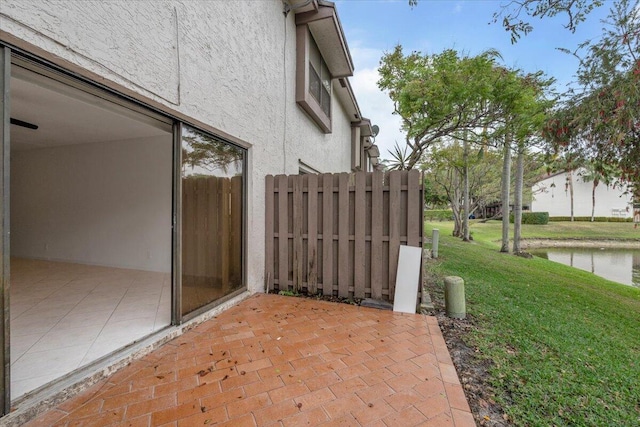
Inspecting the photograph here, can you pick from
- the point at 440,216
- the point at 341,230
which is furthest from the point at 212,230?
the point at 440,216

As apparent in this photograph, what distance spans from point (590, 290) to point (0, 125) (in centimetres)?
1075

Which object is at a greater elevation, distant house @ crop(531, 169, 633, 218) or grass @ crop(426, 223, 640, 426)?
distant house @ crop(531, 169, 633, 218)

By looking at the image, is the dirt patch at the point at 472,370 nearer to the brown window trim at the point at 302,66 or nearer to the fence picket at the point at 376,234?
the fence picket at the point at 376,234

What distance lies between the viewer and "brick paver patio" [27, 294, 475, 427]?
2002 mm

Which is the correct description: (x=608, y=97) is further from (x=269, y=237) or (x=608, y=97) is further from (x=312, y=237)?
(x=269, y=237)

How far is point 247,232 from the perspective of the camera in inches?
180

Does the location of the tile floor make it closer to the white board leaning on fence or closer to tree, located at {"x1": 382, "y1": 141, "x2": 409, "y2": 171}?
the white board leaning on fence

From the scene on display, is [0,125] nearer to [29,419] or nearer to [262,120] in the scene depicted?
[29,419]

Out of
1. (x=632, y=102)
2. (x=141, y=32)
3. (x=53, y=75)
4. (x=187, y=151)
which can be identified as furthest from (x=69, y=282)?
(x=632, y=102)

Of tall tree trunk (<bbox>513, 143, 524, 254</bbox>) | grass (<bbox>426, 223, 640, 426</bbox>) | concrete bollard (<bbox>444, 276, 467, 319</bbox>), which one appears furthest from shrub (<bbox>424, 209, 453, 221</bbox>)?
concrete bollard (<bbox>444, 276, 467, 319</bbox>)

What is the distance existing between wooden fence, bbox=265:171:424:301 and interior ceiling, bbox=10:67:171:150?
7.92 feet

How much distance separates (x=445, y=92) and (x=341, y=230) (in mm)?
5480

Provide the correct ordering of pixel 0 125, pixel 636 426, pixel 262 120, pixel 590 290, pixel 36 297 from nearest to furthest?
pixel 0 125
pixel 636 426
pixel 36 297
pixel 262 120
pixel 590 290

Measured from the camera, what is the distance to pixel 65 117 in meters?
5.13
